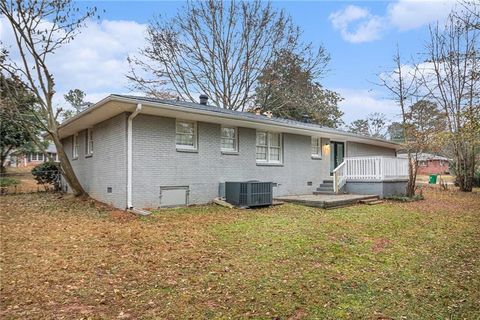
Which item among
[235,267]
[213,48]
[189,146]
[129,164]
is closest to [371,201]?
[189,146]

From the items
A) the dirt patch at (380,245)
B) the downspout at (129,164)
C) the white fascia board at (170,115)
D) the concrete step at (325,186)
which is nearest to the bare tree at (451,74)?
the concrete step at (325,186)

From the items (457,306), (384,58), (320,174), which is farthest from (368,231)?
(384,58)

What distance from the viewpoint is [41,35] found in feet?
35.4

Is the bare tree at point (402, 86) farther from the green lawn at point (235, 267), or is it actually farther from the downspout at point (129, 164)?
the downspout at point (129, 164)

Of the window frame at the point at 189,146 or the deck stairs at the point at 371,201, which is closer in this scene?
the window frame at the point at 189,146

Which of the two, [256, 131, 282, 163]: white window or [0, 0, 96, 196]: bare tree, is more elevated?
[0, 0, 96, 196]: bare tree

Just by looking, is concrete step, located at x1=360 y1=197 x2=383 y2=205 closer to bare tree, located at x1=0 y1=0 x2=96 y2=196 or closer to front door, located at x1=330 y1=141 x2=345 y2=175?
front door, located at x1=330 y1=141 x2=345 y2=175

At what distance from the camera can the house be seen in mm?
9500

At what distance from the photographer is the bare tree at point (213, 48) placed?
22031 millimetres

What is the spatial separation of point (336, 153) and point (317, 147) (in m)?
1.77

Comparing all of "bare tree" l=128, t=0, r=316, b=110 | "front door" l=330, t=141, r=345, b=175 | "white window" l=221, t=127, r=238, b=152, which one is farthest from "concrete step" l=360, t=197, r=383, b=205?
"bare tree" l=128, t=0, r=316, b=110

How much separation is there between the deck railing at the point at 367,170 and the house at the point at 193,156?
43mm

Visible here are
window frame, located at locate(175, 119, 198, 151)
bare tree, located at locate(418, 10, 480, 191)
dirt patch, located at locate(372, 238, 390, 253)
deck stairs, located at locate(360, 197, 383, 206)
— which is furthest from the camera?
bare tree, located at locate(418, 10, 480, 191)

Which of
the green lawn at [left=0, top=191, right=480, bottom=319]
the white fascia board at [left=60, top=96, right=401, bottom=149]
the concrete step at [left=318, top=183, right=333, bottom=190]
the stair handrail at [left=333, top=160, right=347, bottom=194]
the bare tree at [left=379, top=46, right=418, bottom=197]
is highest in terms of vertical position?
the bare tree at [left=379, top=46, right=418, bottom=197]
